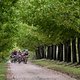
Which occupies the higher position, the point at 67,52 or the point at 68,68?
the point at 67,52

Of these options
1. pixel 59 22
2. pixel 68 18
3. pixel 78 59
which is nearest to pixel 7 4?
pixel 68 18

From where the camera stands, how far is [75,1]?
22.9 meters

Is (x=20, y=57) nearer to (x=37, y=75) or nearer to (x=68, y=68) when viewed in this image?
(x=68, y=68)

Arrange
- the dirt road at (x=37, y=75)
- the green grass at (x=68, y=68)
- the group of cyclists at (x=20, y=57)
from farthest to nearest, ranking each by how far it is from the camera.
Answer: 1. the group of cyclists at (x=20, y=57)
2. the green grass at (x=68, y=68)
3. the dirt road at (x=37, y=75)

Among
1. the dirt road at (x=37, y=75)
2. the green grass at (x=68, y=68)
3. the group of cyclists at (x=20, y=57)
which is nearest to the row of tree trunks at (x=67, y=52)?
the green grass at (x=68, y=68)

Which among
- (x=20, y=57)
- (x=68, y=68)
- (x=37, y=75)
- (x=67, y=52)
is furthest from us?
(x=20, y=57)

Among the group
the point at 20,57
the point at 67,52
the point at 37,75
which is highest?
the point at 67,52

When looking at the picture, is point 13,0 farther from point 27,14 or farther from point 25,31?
point 25,31

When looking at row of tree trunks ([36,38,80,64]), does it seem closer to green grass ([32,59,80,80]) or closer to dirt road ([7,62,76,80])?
green grass ([32,59,80,80])

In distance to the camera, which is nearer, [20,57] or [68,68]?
[68,68]

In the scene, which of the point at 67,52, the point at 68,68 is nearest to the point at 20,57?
the point at 67,52

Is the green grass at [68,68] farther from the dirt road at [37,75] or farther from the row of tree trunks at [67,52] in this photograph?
the row of tree trunks at [67,52]

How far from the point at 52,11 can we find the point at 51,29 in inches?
253

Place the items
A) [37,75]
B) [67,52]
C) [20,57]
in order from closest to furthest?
[37,75], [67,52], [20,57]
